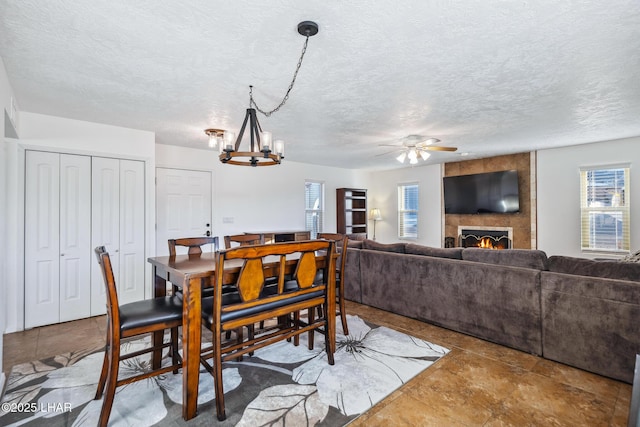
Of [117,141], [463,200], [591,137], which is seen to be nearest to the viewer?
[117,141]

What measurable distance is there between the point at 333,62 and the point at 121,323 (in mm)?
2192

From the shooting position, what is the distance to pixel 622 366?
7.03ft

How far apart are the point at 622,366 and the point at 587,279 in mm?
603

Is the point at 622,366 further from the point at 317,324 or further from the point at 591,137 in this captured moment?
the point at 591,137

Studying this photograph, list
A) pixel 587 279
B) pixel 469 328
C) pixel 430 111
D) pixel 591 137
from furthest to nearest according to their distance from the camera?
pixel 591 137 → pixel 430 111 → pixel 469 328 → pixel 587 279

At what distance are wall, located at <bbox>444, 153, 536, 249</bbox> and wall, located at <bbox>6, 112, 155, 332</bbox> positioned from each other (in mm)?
5867

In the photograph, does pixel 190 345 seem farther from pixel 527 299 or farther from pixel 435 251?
pixel 527 299

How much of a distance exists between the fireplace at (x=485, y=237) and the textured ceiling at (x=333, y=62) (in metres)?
2.55

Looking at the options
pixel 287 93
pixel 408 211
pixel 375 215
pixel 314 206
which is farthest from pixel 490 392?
pixel 375 215

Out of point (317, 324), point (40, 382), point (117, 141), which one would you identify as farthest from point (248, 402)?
point (117, 141)

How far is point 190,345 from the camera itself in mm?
1746

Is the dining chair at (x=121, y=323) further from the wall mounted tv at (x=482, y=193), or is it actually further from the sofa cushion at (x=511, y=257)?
the wall mounted tv at (x=482, y=193)

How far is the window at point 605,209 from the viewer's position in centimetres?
472

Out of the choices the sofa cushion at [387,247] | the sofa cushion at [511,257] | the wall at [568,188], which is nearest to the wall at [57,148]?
the sofa cushion at [387,247]
